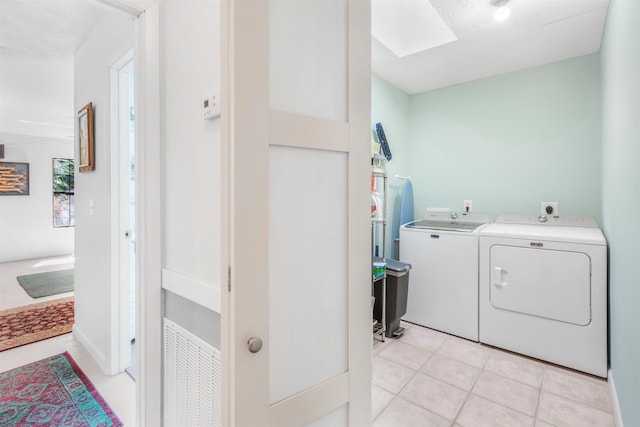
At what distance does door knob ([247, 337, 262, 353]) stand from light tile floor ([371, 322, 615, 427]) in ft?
4.42

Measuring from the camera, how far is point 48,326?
297 cm

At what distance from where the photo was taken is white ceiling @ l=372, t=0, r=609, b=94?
2135mm

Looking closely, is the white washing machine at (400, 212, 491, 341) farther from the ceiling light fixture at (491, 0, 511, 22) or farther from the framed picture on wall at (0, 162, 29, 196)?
the framed picture on wall at (0, 162, 29, 196)

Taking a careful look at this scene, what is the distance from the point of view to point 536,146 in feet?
9.77

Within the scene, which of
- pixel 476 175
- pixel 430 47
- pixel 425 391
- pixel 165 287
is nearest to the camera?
pixel 165 287

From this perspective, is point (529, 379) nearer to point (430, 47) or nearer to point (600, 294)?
point (600, 294)

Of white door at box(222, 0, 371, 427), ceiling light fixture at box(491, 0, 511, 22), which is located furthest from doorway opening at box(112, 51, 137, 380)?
ceiling light fixture at box(491, 0, 511, 22)

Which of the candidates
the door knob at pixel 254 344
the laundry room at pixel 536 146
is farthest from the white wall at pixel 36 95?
Answer: the door knob at pixel 254 344

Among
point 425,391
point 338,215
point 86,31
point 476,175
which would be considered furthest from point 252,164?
point 476,175

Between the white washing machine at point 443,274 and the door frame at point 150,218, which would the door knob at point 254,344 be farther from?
the white washing machine at point 443,274

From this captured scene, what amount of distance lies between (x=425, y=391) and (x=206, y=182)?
1.90m

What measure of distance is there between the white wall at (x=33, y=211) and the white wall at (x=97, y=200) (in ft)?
15.1

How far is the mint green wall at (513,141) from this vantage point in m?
2.75

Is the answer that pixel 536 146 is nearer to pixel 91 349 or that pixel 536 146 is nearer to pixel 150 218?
pixel 150 218
